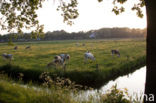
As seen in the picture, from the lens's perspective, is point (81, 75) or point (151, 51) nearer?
point (151, 51)

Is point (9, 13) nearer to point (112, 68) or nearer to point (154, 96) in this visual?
point (154, 96)

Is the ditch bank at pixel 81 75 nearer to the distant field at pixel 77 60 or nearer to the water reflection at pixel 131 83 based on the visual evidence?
the distant field at pixel 77 60

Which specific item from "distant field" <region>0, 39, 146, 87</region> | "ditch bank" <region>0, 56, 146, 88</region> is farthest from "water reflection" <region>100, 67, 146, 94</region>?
"distant field" <region>0, 39, 146, 87</region>

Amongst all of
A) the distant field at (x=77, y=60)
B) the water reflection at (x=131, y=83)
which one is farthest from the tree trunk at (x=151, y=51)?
the distant field at (x=77, y=60)

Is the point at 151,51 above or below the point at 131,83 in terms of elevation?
above

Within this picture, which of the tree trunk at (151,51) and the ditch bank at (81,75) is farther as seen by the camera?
the ditch bank at (81,75)

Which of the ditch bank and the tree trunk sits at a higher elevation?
the tree trunk

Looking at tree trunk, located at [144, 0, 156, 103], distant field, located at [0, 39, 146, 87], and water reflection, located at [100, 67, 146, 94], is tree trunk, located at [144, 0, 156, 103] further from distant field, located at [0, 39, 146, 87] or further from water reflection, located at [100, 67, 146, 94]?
distant field, located at [0, 39, 146, 87]

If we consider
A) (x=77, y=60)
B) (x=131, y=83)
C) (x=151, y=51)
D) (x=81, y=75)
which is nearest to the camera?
(x=151, y=51)

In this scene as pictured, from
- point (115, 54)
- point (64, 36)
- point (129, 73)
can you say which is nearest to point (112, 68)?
point (129, 73)

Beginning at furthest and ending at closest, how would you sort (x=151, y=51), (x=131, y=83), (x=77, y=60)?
(x=77, y=60) < (x=131, y=83) < (x=151, y=51)

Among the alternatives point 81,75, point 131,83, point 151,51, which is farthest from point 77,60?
point 151,51

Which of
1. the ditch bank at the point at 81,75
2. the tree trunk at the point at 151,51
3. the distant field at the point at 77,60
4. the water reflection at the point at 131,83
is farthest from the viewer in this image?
the distant field at the point at 77,60

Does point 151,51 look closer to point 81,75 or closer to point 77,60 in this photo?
point 81,75
